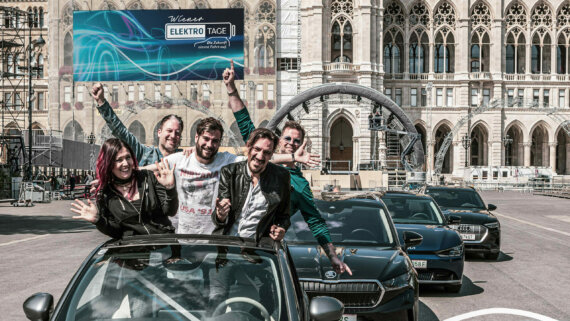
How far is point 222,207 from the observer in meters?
4.93

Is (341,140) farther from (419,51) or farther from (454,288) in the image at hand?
(454,288)

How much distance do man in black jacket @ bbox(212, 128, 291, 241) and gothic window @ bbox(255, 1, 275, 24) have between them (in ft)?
182

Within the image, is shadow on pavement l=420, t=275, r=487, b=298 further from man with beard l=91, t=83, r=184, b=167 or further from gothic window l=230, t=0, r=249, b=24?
gothic window l=230, t=0, r=249, b=24

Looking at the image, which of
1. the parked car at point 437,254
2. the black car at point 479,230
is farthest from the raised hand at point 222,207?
the black car at point 479,230

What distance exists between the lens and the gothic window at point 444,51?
69.9 metres

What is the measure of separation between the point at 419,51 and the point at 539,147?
16.1 metres

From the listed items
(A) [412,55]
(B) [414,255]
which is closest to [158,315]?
(B) [414,255]

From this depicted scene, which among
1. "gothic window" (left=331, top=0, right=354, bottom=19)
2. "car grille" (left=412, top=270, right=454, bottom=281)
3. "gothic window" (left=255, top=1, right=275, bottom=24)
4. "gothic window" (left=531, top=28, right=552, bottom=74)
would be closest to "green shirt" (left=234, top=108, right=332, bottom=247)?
"car grille" (left=412, top=270, right=454, bottom=281)

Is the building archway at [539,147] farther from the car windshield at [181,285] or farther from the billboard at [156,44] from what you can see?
the car windshield at [181,285]

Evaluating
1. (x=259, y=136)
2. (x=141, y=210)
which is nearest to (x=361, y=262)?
(x=259, y=136)

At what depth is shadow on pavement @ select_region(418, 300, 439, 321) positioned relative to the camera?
817 centimetres

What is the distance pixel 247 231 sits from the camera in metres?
5.13

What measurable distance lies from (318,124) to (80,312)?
191 feet

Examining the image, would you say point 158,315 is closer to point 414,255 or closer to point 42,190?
point 414,255
